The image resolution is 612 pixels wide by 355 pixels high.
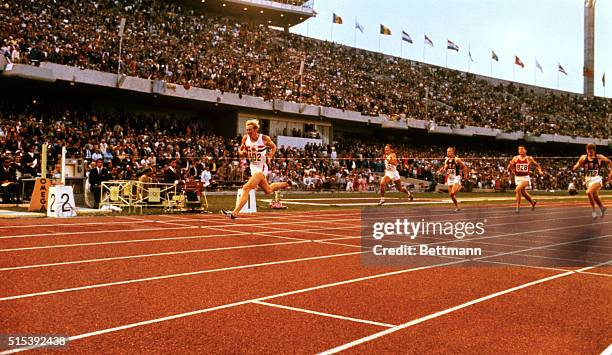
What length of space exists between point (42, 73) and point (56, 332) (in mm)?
29109

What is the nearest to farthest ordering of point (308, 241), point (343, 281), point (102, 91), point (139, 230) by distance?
point (343, 281) → point (308, 241) → point (139, 230) → point (102, 91)

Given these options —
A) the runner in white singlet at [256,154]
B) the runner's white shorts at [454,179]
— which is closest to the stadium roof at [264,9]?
the runner's white shorts at [454,179]

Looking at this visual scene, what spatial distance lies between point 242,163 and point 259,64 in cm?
1449

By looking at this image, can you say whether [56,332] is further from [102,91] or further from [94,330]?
[102,91]

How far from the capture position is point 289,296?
571 cm

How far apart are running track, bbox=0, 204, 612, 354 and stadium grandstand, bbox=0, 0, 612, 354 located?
0.04m

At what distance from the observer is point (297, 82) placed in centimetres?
4516

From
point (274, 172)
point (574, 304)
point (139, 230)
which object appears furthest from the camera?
point (274, 172)

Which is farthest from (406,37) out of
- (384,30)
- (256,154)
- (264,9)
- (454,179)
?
(256,154)

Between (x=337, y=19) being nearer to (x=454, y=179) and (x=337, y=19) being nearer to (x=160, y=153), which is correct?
(x=160, y=153)

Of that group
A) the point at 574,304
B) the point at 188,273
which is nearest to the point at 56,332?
the point at 188,273

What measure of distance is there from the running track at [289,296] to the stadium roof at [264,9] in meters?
42.9

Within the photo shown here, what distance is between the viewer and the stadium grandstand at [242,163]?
5.24 meters

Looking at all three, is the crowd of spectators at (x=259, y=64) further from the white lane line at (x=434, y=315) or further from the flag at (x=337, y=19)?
the white lane line at (x=434, y=315)
